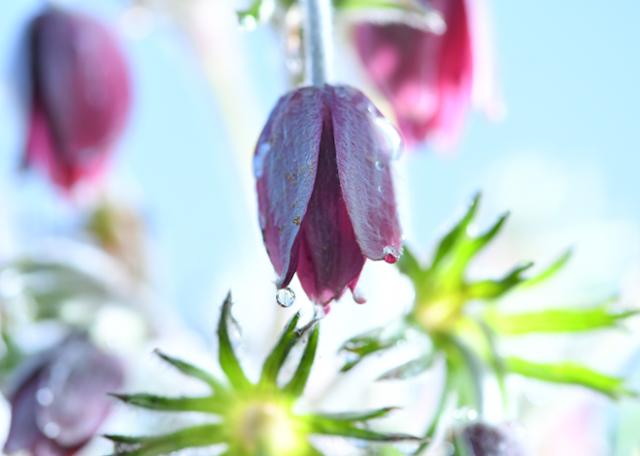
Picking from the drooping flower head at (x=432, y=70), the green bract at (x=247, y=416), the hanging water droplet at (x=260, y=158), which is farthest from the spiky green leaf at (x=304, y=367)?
the drooping flower head at (x=432, y=70)

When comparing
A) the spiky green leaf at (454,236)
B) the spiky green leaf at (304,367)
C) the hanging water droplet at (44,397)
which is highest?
the spiky green leaf at (454,236)

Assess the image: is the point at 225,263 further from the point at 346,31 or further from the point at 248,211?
the point at 346,31

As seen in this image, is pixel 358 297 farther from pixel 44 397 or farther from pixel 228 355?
pixel 44 397

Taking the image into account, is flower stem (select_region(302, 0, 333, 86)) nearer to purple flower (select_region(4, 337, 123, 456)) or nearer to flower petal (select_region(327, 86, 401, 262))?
flower petal (select_region(327, 86, 401, 262))

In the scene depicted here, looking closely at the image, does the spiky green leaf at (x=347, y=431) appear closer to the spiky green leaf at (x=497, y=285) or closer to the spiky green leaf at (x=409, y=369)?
the spiky green leaf at (x=409, y=369)

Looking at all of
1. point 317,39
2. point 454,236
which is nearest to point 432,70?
point 454,236

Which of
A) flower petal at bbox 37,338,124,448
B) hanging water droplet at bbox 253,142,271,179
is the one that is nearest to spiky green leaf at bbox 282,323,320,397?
hanging water droplet at bbox 253,142,271,179

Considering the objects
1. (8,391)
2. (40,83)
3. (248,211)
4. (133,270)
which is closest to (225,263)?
(133,270)
